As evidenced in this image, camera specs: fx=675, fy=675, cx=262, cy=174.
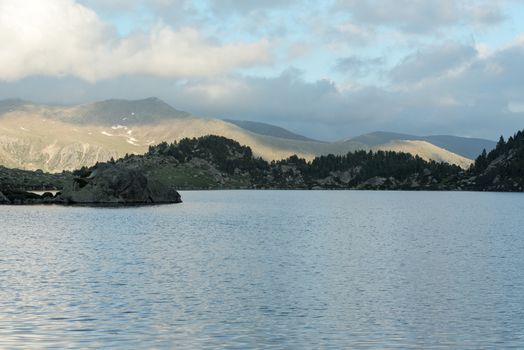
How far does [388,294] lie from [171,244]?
50.7 meters

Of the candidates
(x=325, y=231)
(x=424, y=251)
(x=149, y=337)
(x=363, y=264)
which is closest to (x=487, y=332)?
(x=149, y=337)

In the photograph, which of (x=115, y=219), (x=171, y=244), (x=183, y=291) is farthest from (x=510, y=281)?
(x=115, y=219)

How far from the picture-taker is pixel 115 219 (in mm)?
160875

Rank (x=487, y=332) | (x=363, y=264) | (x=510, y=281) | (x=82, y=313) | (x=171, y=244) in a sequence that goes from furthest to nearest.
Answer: (x=171, y=244), (x=363, y=264), (x=510, y=281), (x=82, y=313), (x=487, y=332)

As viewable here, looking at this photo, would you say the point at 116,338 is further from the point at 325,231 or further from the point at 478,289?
the point at 325,231

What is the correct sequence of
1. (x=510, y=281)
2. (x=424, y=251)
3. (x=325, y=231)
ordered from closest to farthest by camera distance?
(x=510, y=281)
(x=424, y=251)
(x=325, y=231)

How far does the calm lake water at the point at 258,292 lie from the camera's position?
42.1 meters

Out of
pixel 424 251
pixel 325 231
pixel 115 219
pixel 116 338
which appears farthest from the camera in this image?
pixel 115 219

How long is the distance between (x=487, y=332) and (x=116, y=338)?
23.7 metres

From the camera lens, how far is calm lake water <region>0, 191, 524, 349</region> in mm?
42125

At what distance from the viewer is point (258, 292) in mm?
58656

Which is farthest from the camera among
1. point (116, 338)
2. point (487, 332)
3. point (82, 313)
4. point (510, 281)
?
point (510, 281)

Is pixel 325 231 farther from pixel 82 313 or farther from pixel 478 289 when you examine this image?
pixel 82 313

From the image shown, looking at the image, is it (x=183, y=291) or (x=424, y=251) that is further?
(x=424, y=251)
